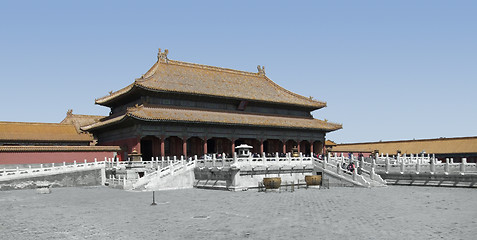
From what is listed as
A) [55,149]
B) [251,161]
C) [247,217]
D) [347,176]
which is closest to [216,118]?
[251,161]

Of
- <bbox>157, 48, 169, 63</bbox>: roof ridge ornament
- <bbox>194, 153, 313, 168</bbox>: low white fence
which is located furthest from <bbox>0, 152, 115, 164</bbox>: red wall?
<bbox>157, 48, 169, 63</bbox>: roof ridge ornament

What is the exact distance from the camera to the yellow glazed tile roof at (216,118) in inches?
1675

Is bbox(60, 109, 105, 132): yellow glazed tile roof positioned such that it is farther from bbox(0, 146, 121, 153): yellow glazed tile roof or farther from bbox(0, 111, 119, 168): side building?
bbox(0, 146, 121, 153): yellow glazed tile roof

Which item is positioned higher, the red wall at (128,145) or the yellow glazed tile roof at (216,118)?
the yellow glazed tile roof at (216,118)

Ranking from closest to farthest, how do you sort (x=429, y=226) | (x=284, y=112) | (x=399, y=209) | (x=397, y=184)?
1. (x=429, y=226)
2. (x=399, y=209)
3. (x=397, y=184)
4. (x=284, y=112)

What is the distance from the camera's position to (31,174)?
35.0 m

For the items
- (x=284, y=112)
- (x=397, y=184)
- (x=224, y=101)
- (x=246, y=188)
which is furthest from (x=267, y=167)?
(x=284, y=112)

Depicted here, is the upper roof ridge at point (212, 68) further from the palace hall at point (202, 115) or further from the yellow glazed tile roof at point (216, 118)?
the yellow glazed tile roof at point (216, 118)

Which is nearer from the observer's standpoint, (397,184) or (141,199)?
(141,199)

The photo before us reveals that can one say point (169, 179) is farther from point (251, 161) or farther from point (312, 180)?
point (312, 180)

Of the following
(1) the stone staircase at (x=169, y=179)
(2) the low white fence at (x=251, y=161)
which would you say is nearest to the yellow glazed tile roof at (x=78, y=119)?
(2) the low white fence at (x=251, y=161)

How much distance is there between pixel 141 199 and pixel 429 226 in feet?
52.2

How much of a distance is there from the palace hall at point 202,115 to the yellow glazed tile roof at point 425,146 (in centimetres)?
1469

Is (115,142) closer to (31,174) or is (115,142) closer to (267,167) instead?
(31,174)
